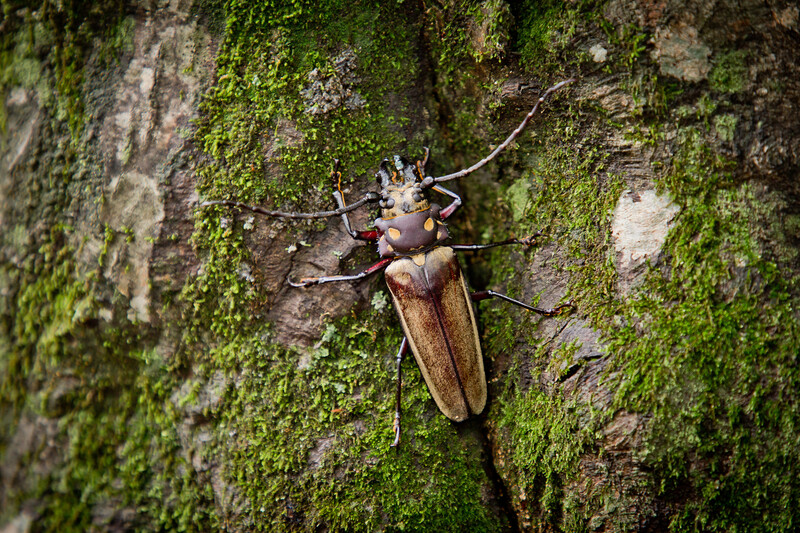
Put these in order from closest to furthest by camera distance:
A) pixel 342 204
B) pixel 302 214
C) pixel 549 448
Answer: pixel 549 448 → pixel 302 214 → pixel 342 204

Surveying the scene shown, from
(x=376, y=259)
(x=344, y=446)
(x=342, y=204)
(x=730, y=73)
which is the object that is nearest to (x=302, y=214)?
(x=342, y=204)

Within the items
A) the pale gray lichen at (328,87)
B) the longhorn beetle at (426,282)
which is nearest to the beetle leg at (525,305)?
the longhorn beetle at (426,282)

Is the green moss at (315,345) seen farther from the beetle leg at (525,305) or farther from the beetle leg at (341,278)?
the beetle leg at (525,305)

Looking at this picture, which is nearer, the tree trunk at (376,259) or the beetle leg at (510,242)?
the tree trunk at (376,259)

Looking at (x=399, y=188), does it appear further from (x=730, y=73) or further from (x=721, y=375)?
(x=721, y=375)

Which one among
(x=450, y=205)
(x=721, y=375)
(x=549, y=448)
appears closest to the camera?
(x=721, y=375)

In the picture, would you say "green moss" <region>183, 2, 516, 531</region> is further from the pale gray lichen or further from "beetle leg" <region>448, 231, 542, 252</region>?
"beetle leg" <region>448, 231, 542, 252</region>

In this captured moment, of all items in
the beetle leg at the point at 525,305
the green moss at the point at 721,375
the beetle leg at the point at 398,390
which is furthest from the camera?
the beetle leg at the point at 398,390
